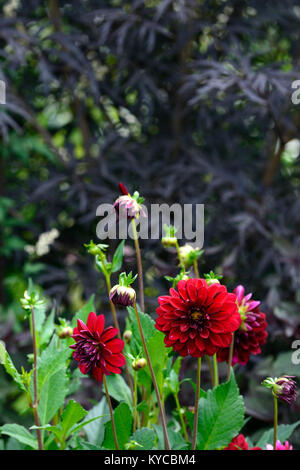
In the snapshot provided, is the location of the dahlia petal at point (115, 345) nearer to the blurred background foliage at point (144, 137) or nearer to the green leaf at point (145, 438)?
the green leaf at point (145, 438)

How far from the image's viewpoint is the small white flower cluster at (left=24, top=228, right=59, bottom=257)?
3.83ft

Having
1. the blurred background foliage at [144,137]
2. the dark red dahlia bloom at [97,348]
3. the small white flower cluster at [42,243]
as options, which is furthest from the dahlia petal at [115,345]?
the small white flower cluster at [42,243]

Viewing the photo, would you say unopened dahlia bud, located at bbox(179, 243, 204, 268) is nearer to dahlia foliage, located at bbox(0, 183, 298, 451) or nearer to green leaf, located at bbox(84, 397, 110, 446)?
dahlia foliage, located at bbox(0, 183, 298, 451)

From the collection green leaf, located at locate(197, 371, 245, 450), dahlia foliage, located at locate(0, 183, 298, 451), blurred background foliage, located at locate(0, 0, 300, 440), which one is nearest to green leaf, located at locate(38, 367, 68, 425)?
dahlia foliage, located at locate(0, 183, 298, 451)

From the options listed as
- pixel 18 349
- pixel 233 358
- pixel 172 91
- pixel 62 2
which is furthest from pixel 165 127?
pixel 233 358

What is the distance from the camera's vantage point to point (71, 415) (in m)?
0.39

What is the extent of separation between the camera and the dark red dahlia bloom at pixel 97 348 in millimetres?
340

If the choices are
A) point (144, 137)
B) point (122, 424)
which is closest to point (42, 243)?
point (144, 137)

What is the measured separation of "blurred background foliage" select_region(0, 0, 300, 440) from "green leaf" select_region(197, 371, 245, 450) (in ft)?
2.10

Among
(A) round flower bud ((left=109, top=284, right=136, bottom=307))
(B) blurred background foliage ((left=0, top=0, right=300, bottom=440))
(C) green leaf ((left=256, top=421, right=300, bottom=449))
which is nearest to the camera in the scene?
→ (A) round flower bud ((left=109, top=284, right=136, bottom=307))

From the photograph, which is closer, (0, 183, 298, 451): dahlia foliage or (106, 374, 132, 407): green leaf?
(0, 183, 298, 451): dahlia foliage

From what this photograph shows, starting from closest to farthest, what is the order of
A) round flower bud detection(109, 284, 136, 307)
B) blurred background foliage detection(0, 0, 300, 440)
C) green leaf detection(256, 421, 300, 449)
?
round flower bud detection(109, 284, 136, 307)
green leaf detection(256, 421, 300, 449)
blurred background foliage detection(0, 0, 300, 440)

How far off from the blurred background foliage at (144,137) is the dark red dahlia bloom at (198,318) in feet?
2.28

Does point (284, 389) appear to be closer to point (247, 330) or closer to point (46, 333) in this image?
point (247, 330)
